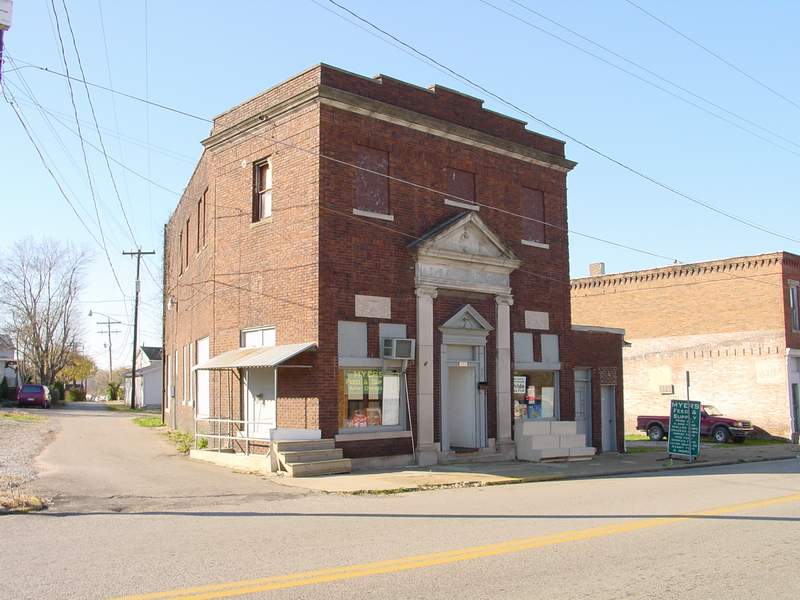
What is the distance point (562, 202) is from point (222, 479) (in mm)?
13589

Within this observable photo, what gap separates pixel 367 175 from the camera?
61.5ft

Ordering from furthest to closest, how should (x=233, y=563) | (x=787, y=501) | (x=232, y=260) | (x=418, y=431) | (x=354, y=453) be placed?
(x=232, y=260) → (x=418, y=431) → (x=354, y=453) → (x=787, y=501) → (x=233, y=563)

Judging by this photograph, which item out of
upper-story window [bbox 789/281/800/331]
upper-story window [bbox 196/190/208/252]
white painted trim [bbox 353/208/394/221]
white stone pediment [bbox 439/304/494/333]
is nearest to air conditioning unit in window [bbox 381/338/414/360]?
white stone pediment [bbox 439/304/494/333]

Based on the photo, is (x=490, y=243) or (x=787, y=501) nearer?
(x=787, y=501)

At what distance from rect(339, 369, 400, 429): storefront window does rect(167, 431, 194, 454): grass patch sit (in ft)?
19.4

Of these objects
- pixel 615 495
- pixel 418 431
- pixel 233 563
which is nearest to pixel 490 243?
pixel 418 431

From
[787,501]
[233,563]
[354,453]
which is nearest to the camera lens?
[233,563]

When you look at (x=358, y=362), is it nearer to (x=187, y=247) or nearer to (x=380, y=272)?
(x=380, y=272)

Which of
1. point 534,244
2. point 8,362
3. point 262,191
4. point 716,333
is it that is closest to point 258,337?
point 262,191

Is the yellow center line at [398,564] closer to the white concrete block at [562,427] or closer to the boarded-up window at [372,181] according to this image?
the white concrete block at [562,427]

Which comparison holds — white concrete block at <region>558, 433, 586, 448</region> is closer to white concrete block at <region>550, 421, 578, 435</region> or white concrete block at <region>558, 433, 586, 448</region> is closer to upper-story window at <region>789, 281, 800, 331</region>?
white concrete block at <region>550, 421, 578, 435</region>

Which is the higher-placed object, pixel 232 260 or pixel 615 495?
pixel 232 260

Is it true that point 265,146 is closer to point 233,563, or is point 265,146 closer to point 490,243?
point 490,243

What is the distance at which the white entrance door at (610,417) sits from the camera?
82.9 ft
